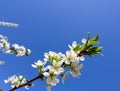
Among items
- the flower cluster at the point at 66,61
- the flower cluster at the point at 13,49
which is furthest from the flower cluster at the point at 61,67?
the flower cluster at the point at 13,49

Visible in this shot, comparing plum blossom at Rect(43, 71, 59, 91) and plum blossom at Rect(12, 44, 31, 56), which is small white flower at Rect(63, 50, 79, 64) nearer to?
plum blossom at Rect(43, 71, 59, 91)

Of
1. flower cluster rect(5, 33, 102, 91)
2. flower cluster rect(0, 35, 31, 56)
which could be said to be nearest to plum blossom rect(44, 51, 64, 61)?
flower cluster rect(5, 33, 102, 91)

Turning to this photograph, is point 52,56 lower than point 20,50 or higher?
lower

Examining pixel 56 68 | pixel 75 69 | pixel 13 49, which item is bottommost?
pixel 75 69

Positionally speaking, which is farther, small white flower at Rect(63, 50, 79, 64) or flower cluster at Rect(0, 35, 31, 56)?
flower cluster at Rect(0, 35, 31, 56)

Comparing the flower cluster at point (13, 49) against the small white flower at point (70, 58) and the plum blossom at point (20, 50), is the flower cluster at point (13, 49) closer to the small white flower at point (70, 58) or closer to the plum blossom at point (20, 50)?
the plum blossom at point (20, 50)

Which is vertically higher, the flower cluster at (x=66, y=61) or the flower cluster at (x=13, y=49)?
the flower cluster at (x=13, y=49)

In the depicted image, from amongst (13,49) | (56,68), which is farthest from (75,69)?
(13,49)

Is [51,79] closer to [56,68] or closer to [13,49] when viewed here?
[56,68]

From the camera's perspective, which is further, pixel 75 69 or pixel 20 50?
pixel 20 50

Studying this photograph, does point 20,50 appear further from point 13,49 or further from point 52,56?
point 52,56

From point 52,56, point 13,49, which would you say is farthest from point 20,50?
point 52,56
